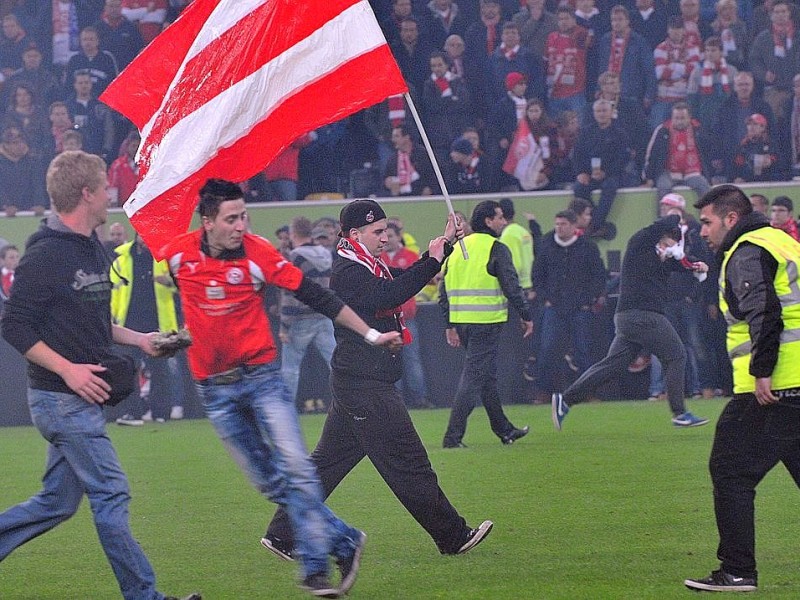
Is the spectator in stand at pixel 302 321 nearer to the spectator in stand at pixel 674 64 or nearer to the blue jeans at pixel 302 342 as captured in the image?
the blue jeans at pixel 302 342

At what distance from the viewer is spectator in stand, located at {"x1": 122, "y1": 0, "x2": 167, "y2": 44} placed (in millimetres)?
20312

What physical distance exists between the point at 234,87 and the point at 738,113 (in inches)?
484

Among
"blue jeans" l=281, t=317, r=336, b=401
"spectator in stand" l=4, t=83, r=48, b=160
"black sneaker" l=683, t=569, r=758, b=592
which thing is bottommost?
"blue jeans" l=281, t=317, r=336, b=401

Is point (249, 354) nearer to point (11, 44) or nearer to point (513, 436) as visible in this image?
point (513, 436)

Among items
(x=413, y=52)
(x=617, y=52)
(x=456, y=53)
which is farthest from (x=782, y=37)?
A: (x=413, y=52)

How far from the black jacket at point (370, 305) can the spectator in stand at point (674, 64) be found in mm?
12426

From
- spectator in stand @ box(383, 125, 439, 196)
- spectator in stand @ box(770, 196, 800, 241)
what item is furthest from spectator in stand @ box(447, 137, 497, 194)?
spectator in stand @ box(770, 196, 800, 241)

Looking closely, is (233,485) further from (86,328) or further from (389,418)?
(86,328)

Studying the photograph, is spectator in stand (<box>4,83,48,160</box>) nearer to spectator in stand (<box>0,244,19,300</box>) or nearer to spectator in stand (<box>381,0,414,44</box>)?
spectator in stand (<box>0,244,19,300</box>)

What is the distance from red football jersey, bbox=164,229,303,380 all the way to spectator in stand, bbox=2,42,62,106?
14160 mm

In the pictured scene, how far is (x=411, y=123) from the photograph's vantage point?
1936 cm

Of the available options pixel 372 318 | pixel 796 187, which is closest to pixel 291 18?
pixel 372 318

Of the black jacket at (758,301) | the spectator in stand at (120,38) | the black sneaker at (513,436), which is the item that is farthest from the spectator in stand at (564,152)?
the black jacket at (758,301)

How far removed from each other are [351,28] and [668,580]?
3639mm
